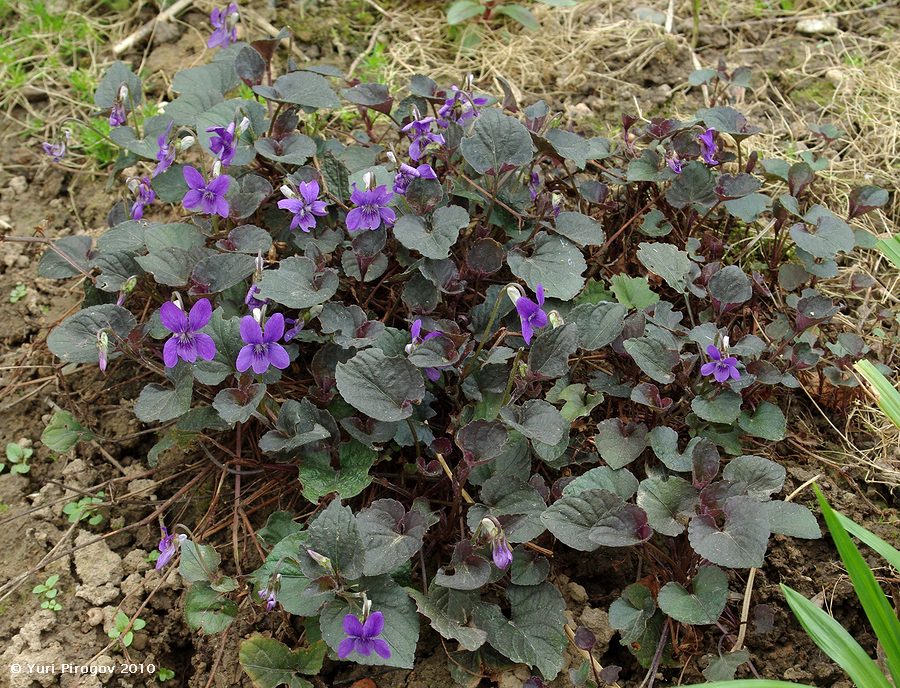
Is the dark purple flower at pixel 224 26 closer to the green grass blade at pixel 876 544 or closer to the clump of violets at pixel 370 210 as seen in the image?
the clump of violets at pixel 370 210

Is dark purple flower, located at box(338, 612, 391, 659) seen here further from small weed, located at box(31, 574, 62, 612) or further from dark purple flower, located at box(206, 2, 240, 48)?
dark purple flower, located at box(206, 2, 240, 48)

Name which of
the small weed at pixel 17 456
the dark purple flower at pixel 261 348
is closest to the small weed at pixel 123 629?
the small weed at pixel 17 456

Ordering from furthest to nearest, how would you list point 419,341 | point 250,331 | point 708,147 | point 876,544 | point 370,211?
1. point 708,147
2. point 370,211
3. point 419,341
4. point 250,331
5. point 876,544

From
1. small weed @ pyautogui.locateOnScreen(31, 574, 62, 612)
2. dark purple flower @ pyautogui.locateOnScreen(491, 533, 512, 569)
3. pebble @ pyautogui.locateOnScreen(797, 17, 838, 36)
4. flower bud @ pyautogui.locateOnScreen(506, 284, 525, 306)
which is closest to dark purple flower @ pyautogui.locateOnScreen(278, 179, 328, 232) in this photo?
flower bud @ pyautogui.locateOnScreen(506, 284, 525, 306)

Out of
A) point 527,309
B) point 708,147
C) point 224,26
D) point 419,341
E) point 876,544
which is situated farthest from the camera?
point 224,26

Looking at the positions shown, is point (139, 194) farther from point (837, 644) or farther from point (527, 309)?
point (837, 644)

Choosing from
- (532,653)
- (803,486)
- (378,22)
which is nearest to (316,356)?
(532,653)

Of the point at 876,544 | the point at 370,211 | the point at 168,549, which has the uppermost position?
the point at 370,211

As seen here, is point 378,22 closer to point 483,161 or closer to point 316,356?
point 483,161

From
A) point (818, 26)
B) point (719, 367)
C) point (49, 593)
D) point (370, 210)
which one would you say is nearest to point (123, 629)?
point (49, 593)
